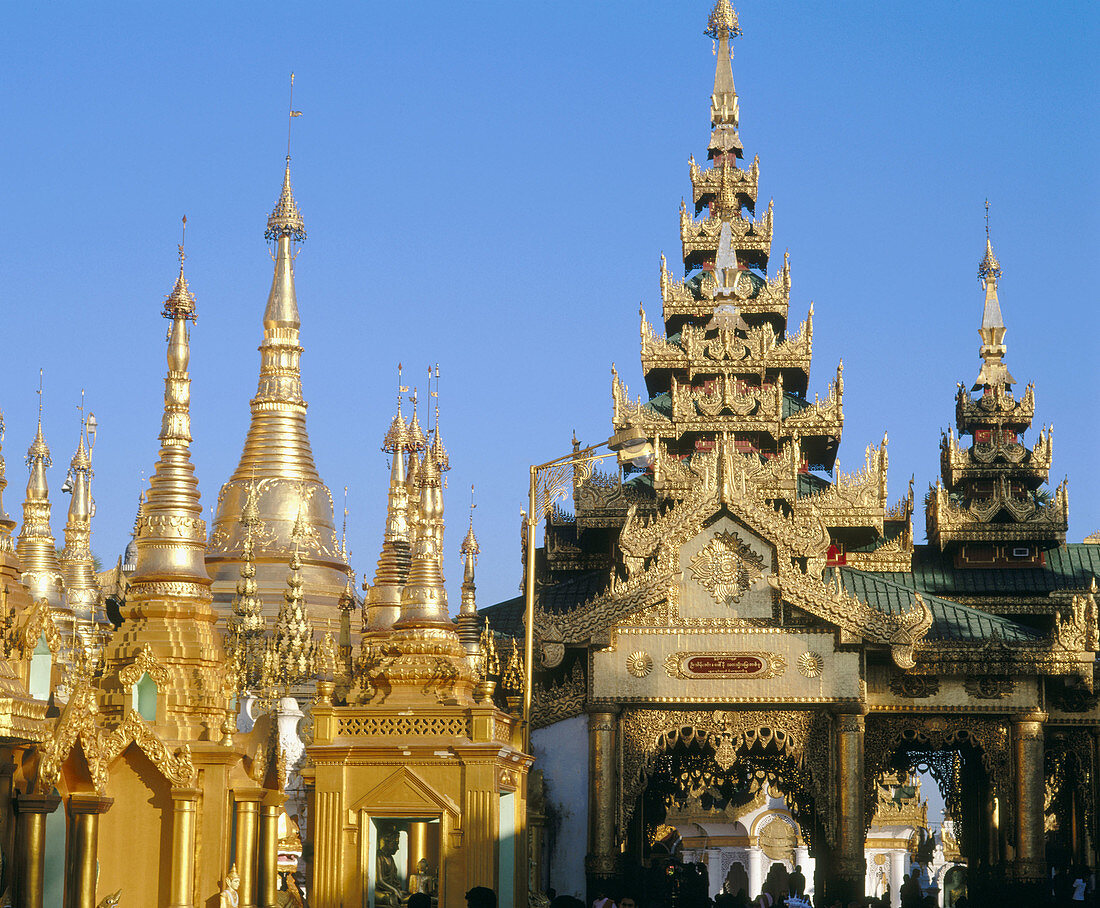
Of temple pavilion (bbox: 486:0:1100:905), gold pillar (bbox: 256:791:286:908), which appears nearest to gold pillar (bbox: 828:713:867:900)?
temple pavilion (bbox: 486:0:1100:905)

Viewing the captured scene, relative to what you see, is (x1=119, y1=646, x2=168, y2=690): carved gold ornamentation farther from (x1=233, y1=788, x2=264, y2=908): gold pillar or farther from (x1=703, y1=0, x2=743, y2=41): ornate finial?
(x1=703, y1=0, x2=743, y2=41): ornate finial

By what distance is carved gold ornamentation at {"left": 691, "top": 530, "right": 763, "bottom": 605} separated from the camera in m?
34.3

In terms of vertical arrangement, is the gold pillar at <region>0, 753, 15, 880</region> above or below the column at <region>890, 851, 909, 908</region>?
above

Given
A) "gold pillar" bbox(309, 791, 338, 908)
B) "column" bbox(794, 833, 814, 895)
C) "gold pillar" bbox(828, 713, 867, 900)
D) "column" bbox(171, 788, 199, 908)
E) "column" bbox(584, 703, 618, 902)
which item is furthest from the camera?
"column" bbox(794, 833, 814, 895)

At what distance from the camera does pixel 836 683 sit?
3375cm

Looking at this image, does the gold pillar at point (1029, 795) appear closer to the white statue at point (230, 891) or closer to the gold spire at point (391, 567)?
the gold spire at point (391, 567)

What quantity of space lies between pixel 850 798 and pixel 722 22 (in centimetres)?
2820

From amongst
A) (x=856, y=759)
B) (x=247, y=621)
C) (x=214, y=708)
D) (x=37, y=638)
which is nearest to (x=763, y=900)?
(x=856, y=759)

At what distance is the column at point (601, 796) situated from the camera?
109 ft

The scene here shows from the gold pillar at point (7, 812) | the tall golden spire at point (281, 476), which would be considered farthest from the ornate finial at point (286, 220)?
the gold pillar at point (7, 812)

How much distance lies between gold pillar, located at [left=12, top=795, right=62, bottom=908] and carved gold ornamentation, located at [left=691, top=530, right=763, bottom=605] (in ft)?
60.8

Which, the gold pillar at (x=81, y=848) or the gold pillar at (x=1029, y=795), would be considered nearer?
the gold pillar at (x=81, y=848)

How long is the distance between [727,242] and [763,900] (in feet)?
67.9

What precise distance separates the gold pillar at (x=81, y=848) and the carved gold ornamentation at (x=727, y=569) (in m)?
17.1
